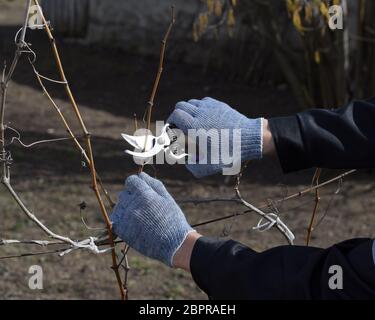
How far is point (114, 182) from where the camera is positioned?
19.0ft

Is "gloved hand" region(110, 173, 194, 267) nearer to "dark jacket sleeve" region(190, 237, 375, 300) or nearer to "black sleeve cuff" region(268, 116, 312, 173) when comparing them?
"dark jacket sleeve" region(190, 237, 375, 300)

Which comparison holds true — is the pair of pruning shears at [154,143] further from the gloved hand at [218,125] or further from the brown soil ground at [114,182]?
the brown soil ground at [114,182]

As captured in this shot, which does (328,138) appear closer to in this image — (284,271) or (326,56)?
(284,271)

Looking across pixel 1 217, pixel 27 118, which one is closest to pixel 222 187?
pixel 1 217

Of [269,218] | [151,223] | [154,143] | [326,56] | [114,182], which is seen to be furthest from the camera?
[326,56]

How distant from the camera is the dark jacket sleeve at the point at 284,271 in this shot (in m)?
1.68

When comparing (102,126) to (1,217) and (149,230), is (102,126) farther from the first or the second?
(149,230)

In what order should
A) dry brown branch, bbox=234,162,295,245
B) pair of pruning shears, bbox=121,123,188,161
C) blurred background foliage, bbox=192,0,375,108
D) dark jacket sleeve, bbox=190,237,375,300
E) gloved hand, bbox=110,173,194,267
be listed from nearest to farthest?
1. dark jacket sleeve, bbox=190,237,375,300
2. gloved hand, bbox=110,173,194,267
3. pair of pruning shears, bbox=121,123,188,161
4. dry brown branch, bbox=234,162,295,245
5. blurred background foliage, bbox=192,0,375,108

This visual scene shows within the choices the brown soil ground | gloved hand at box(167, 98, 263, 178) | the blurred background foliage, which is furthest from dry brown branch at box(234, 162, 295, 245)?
the blurred background foliage

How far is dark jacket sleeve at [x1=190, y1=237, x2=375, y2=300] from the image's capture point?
168 centimetres

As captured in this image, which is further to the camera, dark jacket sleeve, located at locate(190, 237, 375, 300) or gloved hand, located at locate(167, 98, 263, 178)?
gloved hand, located at locate(167, 98, 263, 178)

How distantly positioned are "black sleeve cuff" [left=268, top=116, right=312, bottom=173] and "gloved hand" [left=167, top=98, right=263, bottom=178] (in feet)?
0.12

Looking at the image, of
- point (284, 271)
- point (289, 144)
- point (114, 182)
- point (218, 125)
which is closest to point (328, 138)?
point (289, 144)

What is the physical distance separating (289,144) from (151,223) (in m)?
0.34
